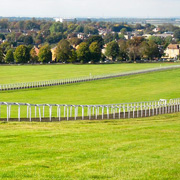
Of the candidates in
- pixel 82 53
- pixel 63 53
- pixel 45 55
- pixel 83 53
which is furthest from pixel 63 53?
pixel 83 53

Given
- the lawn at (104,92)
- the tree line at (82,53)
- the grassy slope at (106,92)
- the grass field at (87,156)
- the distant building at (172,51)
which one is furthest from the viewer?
the distant building at (172,51)

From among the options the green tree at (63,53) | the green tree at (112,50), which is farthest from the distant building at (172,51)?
the green tree at (63,53)

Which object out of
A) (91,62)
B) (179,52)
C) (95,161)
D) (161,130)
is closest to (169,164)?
(95,161)

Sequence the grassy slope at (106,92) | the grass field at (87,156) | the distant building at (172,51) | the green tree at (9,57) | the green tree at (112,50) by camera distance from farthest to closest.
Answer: the distant building at (172,51), the green tree at (112,50), the green tree at (9,57), the grassy slope at (106,92), the grass field at (87,156)

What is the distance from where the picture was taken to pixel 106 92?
68750 mm

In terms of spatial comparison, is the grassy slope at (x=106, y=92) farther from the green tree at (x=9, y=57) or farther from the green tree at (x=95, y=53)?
the green tree at (x=9, y=57)

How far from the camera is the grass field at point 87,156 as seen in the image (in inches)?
546

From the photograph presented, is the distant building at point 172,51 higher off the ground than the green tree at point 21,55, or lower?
lower

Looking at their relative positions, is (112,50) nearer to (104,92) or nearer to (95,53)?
(95,53)

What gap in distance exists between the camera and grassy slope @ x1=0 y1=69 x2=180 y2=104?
58.7m

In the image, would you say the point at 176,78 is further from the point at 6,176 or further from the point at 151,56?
the point at 6,176

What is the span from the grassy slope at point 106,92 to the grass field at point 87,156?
35.2 m

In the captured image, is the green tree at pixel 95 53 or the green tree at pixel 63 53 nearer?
the green tree at pixel 63 53

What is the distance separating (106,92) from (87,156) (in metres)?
52.8
